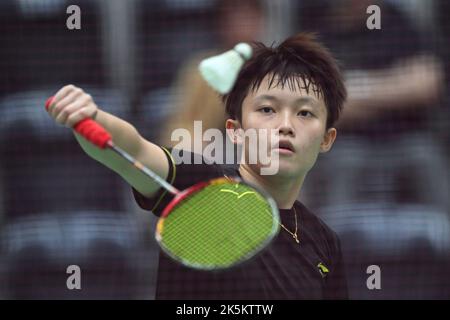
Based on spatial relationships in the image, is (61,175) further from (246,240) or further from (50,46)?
(246,240)

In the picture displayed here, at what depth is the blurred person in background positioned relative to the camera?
3074 millimetres

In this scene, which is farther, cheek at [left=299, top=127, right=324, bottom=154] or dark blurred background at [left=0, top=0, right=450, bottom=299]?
dark blurred background at [left=0, top=0, right=450, bottom=299]

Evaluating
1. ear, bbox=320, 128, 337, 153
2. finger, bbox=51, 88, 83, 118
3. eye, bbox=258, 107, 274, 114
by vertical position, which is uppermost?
finger, bbox=51, 88, 83, 118

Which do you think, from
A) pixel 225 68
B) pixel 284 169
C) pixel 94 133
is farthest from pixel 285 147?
pixel 94 133

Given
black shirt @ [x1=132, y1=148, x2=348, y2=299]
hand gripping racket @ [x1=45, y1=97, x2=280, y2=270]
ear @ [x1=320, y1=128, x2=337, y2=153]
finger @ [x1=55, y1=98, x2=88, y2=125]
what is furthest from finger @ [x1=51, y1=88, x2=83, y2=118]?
ear @ [x1=320, y1=128, x2=337, y2=153]

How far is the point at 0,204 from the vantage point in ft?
10.4

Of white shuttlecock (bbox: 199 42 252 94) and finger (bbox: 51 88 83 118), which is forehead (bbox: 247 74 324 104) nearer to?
white shuttlecock (bbox: 199 42 252 94)

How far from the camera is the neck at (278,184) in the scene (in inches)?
114

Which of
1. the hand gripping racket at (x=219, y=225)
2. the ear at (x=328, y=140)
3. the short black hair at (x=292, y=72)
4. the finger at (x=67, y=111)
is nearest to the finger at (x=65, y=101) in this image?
the finger at (x=67, y=111)

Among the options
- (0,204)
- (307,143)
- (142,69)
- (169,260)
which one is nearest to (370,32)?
(307,143)

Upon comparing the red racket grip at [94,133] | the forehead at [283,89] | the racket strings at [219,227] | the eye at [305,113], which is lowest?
the racket strings at [219,227]

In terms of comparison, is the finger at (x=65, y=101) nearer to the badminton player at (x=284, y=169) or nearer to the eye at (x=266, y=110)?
the badminton player at (x=284, y=169)

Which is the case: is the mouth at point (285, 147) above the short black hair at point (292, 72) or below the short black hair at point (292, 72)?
below

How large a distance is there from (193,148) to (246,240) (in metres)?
0.45
